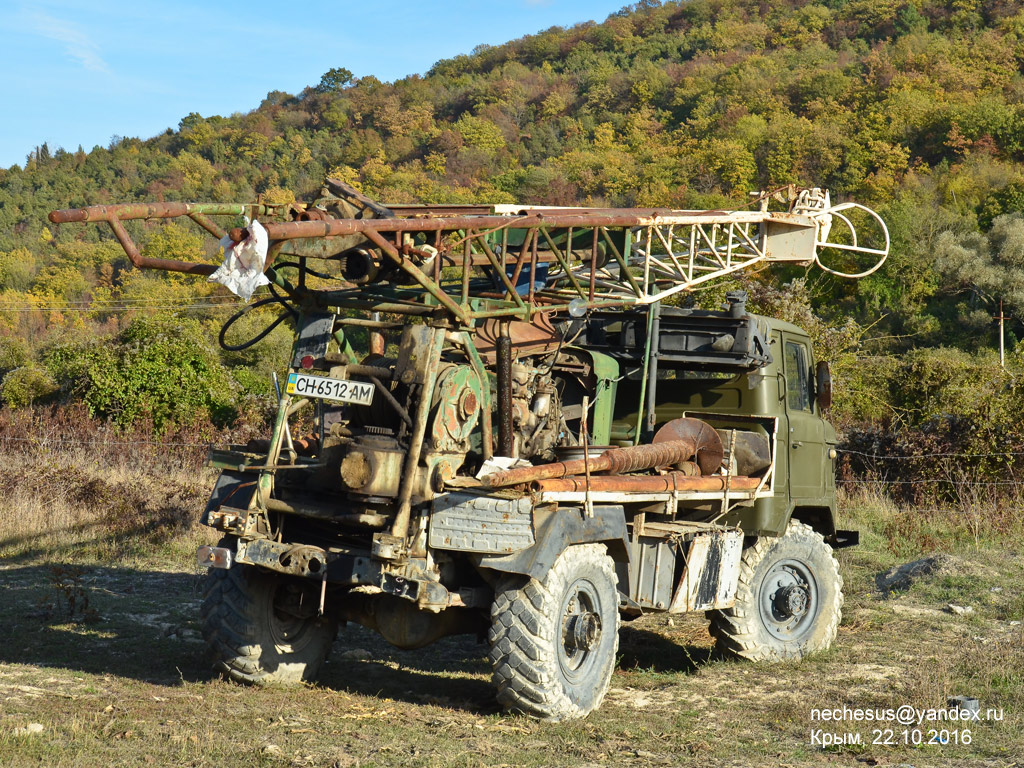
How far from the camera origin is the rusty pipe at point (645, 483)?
22.7ft

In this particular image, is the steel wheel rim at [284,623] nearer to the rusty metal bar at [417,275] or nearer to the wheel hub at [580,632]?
the wheel hub at [580,632]

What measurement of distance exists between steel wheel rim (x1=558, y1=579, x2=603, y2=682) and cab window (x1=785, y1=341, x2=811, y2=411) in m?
3.40

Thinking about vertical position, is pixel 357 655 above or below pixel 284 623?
below

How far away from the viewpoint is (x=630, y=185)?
4859cm

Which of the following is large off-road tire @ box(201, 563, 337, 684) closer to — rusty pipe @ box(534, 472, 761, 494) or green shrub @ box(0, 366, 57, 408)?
rusty pipe @ box(534, 472, 761, 494)

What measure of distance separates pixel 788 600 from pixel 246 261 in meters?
5.61

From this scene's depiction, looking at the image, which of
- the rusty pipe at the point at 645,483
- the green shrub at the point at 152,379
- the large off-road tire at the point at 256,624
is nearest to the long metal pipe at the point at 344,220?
the rusty pipe at the point at 645,483

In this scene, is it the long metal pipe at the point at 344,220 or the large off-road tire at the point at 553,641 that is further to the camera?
the large off-road tire at the point at 553,641

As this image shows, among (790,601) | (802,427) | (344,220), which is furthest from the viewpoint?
(802,427)

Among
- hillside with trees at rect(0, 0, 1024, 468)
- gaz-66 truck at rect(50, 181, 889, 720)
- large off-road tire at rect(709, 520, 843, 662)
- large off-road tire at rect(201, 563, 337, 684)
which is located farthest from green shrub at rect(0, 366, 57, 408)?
large off-road tire at rect(709, 520, 843, 662)

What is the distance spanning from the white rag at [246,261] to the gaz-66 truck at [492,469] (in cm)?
1

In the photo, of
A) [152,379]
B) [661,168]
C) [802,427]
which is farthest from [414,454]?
[661,168]

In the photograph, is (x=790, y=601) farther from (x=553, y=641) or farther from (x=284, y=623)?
(x=284, y=623)

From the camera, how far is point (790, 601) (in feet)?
30.6
